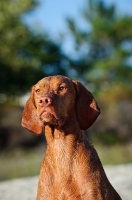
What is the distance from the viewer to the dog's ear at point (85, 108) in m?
3.06

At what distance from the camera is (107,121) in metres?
18.7

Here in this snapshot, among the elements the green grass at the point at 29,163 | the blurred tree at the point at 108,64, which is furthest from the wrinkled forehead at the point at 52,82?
the blurred tree at the point at 108,64

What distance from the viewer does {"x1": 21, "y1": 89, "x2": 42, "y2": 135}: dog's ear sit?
3.04 meters

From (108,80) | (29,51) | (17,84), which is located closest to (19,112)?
(17,84)

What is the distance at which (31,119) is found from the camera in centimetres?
307

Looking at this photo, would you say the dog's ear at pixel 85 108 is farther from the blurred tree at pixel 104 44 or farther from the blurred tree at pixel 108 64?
the blurred tree at pixel 104 44

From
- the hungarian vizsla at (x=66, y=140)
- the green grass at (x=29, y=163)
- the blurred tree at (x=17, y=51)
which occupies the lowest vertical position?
the hungarian vizsla at (x=66, y=140)

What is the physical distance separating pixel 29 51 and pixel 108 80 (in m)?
5.35

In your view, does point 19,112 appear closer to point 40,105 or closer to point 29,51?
point 29,51

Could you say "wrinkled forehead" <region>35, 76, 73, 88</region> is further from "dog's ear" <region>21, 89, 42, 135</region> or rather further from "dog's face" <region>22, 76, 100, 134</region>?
"dog's ear" <region>21, 89, 42, 135</region>

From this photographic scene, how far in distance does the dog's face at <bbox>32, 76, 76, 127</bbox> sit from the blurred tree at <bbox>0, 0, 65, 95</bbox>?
1478 cm

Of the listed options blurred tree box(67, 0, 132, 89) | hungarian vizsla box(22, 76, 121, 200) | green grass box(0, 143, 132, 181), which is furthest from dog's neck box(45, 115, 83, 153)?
blurred tree box(67, 0, 132, 89)

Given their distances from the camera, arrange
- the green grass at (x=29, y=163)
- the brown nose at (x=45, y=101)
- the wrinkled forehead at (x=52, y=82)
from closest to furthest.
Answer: the brown nose at (x=45, y=101) < the wrinkled forehead at (x=52, y=82) < the green grass at (x=29, y=163)

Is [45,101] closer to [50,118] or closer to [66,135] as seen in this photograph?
[50,118]
